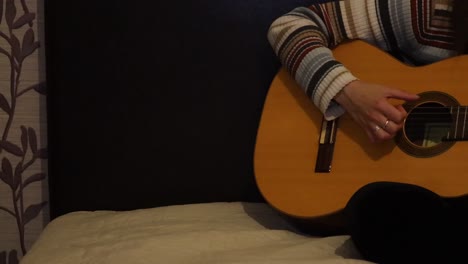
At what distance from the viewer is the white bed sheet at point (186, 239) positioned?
85 centimetres

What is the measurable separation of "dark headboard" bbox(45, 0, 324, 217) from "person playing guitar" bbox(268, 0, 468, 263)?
0.12 metres

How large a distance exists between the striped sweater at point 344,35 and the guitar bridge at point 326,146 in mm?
19

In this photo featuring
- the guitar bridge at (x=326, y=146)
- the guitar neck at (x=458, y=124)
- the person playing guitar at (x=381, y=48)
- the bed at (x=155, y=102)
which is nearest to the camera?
the person playing guitar at (x=381, y=48)

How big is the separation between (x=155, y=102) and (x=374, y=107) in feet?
1.66

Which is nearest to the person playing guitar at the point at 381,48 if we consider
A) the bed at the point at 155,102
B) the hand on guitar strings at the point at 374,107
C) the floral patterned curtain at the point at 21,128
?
the hand on guitar strings at the point at 374,107

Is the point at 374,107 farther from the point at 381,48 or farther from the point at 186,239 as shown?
the point at 186,239

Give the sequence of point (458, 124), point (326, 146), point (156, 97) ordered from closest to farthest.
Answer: point (458, 124) < point (326, 146) < point (156, 97)

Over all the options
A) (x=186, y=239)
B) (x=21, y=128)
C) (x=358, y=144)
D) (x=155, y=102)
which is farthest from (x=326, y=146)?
(x=21, y=128)

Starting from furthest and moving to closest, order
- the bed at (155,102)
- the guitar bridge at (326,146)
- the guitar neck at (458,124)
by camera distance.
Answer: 1. the bed at (155,102)
2. the guitar bridge at (326,146)
3. the guitar neck at (458,124)

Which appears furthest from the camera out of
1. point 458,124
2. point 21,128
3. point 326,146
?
point 21,128

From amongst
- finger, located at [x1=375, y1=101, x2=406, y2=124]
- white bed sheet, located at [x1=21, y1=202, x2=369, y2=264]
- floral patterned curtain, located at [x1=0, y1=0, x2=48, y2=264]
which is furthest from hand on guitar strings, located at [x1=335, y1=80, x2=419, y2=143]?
floral patterned curtain, located at [x1=0, y1=0, x2=48, y2=264]

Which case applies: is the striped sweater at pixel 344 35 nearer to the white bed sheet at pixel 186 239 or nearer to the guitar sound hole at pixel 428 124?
the guitar sound hole at pixel 428 124

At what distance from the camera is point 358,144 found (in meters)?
1.01

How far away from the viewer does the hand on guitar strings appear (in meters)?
0.96
